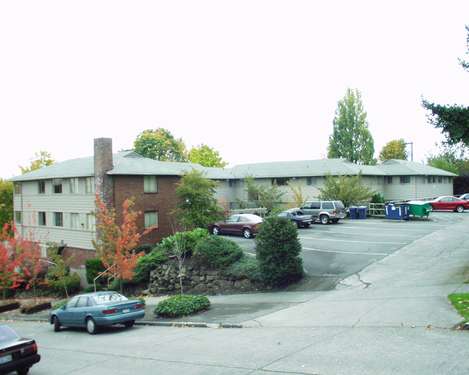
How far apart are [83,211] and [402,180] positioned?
33.7m

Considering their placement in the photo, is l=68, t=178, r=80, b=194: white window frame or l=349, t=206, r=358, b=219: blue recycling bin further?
l=349, t=206, r=358, b=219: blue recycling bin

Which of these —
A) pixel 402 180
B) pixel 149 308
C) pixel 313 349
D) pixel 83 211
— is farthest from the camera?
pixel 402 180

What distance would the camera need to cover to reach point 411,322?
13836mm

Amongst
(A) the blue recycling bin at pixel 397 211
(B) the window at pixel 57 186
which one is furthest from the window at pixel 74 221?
(A) the blue recycling bin at pixel 397 211

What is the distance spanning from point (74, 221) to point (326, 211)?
20014 mm

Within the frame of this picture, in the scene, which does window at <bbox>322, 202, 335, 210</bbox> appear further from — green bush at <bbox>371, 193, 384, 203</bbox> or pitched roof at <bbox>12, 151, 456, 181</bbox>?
green bush at <bbox>371, 193, 384, 203</bbox>

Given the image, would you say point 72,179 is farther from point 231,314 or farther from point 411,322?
point 411,322

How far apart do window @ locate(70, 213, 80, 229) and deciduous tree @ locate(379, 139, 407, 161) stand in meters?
61.4

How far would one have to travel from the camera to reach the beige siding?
1569 inches

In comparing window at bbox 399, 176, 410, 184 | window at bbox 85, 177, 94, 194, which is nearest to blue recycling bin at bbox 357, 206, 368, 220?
window at bbox 399, 176, 410, 184

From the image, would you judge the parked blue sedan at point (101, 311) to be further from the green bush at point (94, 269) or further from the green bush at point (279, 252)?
the green bush at point (94, 269)

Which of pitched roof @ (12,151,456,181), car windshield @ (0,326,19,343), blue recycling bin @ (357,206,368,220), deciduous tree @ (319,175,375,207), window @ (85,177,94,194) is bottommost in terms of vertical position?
car windshield @ (0,326,19,343)

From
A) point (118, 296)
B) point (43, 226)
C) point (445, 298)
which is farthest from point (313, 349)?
point (43, 226)

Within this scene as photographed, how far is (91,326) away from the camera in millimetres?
19344
